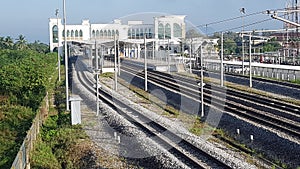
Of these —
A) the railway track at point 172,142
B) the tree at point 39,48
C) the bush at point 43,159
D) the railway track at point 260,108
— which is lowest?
the bush at point 43,159

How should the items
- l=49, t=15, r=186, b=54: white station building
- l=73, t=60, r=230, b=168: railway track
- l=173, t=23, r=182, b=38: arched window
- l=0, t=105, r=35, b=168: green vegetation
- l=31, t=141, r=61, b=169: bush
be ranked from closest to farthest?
l=73, t=60, r=230, b=168: railway track → l=31, t=141, r=61, b=169: bush → l=0, t=105, r=35, b=168: green vegetation → l=173, t=23, r=182, b=38: arched window → l=49, t=15, r=186, b=54: white station building

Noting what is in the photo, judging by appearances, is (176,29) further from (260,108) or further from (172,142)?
(172,142)

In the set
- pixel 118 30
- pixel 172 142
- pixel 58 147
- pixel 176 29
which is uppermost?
pixel 118 30

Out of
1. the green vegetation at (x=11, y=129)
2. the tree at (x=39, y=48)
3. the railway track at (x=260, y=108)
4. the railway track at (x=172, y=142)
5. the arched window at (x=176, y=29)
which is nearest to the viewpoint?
the railway track at (x=172, y=142)

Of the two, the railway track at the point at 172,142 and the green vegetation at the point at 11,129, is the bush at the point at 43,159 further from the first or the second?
the railway track at the point at 172,142

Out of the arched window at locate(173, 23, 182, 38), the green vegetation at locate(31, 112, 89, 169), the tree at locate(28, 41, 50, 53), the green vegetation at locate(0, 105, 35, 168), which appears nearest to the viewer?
the green vegetation at locate(31, 112, 89, 169)

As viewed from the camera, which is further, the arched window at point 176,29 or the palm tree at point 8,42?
the palm tree at point 8,42

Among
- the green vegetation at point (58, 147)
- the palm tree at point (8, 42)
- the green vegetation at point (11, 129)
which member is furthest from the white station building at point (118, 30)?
the green vegetation at point (58, 147)

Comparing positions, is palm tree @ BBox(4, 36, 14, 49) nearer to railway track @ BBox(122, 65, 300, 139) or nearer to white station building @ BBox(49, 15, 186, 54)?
white station building @ BBox(49, 15, 186, 54)

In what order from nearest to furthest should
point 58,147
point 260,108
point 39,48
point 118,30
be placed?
point 58,147 < point 260,108 < point 118,30 < point 39,48

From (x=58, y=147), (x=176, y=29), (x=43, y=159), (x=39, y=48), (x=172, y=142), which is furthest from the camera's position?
(x=39, y=48)

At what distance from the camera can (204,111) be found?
25.2m

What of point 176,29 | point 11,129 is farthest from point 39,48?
point 11,129

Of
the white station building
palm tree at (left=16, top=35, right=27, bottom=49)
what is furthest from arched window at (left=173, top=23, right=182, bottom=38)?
palm tree at (left=16, top=35, right=27, bottom=49)
